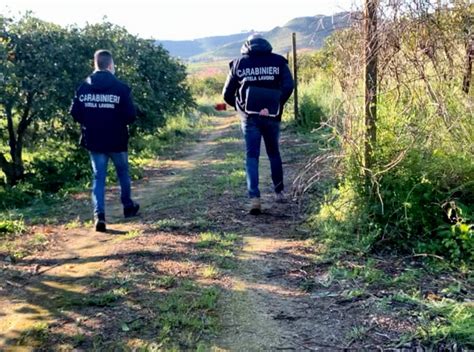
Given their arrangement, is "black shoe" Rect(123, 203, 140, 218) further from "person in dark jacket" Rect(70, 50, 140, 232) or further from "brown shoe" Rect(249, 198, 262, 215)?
"brown shoe" Rect(249, 198, 262, 215)

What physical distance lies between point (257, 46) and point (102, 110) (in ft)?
5.92

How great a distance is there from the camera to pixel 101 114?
5684 millimetres

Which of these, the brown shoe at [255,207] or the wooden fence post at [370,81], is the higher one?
the wooden fence post at [370,81]

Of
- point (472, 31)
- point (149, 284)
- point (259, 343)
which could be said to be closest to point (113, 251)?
point (149, 284)

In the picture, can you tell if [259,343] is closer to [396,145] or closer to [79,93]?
[396,145]

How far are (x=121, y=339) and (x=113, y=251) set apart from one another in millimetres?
1654

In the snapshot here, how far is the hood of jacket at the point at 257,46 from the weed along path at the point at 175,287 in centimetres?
169

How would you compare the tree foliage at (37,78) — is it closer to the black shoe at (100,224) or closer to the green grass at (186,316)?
the black shoe at (100,224)

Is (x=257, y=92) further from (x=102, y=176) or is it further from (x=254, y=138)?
(x=102, y=176)

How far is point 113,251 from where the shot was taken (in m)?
4.76

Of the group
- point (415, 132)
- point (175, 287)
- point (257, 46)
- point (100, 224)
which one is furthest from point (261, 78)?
point (175, 287)

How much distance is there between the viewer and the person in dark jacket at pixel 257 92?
5586 millimetres

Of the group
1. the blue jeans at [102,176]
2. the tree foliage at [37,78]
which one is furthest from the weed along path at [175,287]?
the tree foliage at [37,78]

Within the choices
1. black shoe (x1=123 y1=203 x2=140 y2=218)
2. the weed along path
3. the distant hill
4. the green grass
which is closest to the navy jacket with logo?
the distant hill
